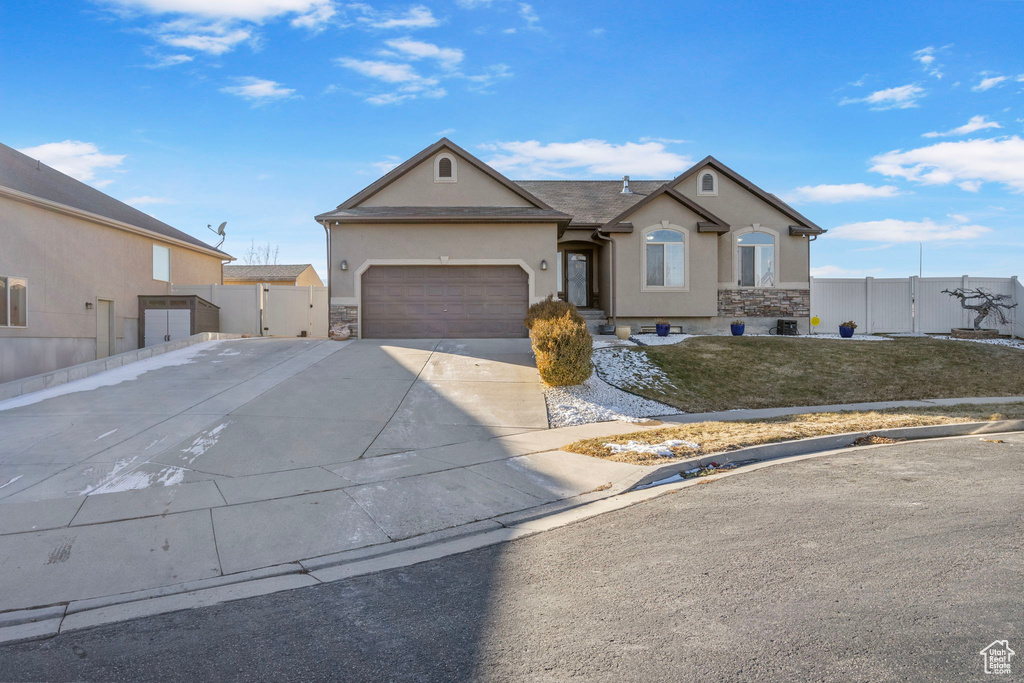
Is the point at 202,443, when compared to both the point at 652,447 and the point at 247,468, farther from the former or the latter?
the point at 652,447

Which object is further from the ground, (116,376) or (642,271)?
(642,271)

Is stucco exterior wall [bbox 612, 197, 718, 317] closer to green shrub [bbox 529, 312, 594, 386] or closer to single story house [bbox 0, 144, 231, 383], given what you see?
green shrub [bbox 529, 312, 594, 386]

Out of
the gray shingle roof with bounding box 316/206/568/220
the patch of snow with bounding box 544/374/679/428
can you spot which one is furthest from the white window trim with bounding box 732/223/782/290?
the patch of snow with bounding box 544/374/679/428

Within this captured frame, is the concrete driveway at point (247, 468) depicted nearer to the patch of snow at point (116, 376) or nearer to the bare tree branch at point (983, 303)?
the patch of snow at point (116, 376)

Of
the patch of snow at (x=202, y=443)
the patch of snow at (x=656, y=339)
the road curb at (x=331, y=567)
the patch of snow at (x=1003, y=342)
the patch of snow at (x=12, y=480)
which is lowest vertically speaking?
the road curb at (x=331, y=567)

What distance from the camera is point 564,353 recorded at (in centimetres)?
1304

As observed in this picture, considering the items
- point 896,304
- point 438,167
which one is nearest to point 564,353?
point 438,167

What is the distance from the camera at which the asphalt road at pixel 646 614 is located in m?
3.61

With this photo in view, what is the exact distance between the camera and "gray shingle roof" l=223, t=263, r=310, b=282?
43.2 m

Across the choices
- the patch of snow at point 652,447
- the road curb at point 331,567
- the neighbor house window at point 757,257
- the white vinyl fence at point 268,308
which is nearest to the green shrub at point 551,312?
the patch of snow at point 652,447

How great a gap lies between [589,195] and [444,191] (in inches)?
321

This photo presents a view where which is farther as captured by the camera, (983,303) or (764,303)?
(983,303)

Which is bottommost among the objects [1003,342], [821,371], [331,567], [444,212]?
[331,567]

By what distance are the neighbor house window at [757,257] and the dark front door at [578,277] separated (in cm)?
560
